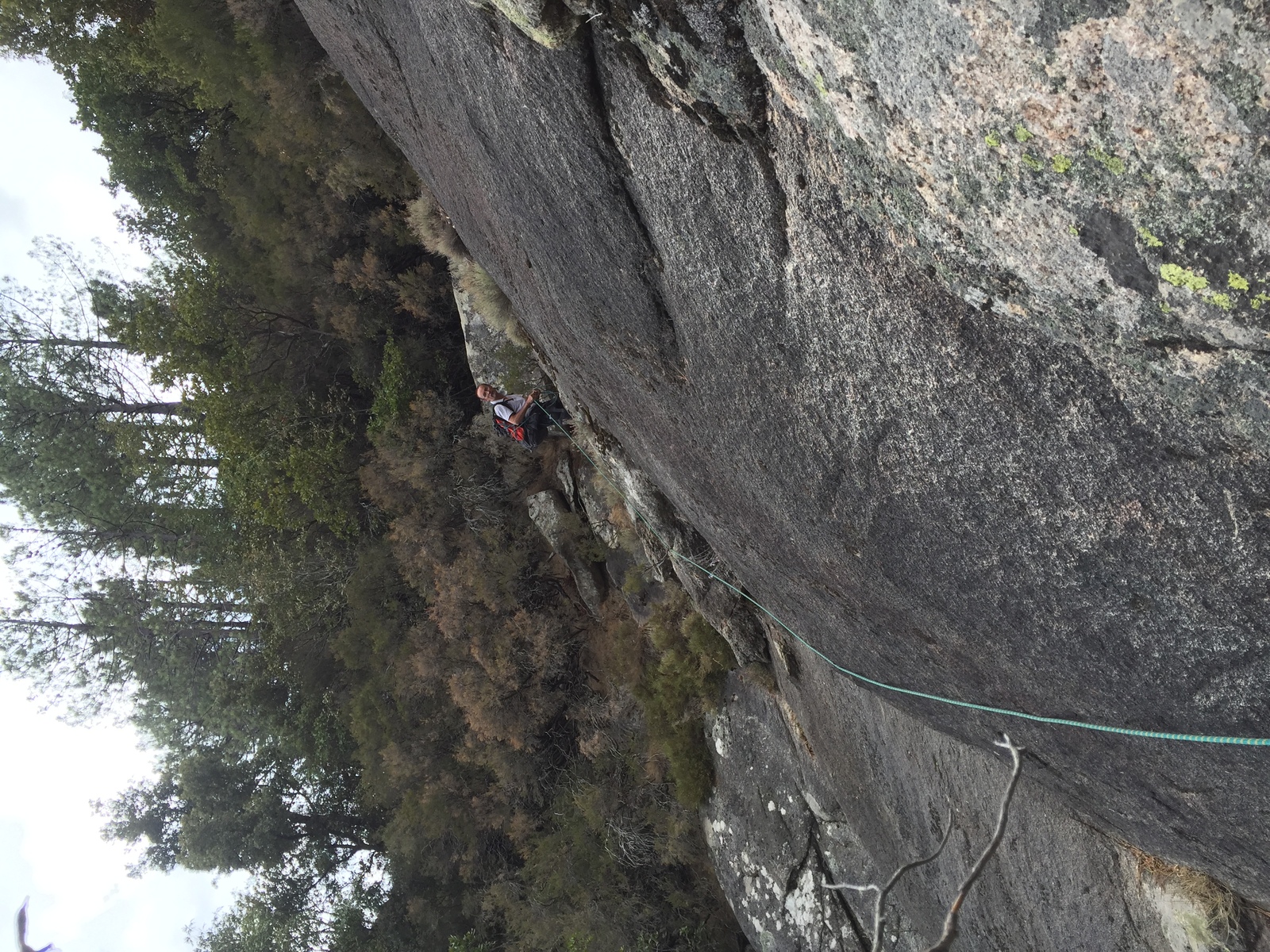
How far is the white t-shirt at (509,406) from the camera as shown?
1034cm

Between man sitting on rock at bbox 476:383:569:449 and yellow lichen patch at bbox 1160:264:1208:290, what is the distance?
27.7 feet

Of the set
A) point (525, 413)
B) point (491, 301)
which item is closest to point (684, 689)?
point (525, 413)

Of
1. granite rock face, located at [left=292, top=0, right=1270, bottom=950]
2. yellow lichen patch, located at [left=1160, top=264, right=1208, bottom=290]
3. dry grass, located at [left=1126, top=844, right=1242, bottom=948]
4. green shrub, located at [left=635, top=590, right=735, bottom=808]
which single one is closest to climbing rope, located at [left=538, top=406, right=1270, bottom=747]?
granite rock face, located at [left=292, top=0, right=1270, bottom=950]

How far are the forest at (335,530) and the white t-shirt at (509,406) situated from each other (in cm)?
255

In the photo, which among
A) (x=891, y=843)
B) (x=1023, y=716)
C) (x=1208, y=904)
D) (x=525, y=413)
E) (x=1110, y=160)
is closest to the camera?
(x=1110, y=160)

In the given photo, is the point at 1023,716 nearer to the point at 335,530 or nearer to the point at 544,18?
the point at 544,18

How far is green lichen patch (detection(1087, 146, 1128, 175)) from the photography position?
185 cm

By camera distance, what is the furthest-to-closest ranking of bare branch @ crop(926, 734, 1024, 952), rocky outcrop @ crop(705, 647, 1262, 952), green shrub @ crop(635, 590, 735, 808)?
green shrub @ crop(635, 590, 735, 808)
rocky outcrop @ crop(705, 647, 1262, 952)
bare branch @ crop(926, 734, 1024, 952)

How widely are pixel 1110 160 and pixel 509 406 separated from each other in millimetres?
9055

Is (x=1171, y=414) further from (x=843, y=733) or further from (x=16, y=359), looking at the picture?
(x=16, y=359)

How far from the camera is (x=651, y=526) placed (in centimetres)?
850

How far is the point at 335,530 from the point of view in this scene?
14609 mm

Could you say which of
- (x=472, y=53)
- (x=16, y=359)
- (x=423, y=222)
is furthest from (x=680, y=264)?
(x=16, y=359)

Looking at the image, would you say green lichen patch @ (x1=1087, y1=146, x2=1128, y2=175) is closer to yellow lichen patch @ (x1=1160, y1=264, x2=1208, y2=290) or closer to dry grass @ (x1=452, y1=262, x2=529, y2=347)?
yellow lichen patch @ (x1=1160, y1=264, x2=1208, y2=290)
